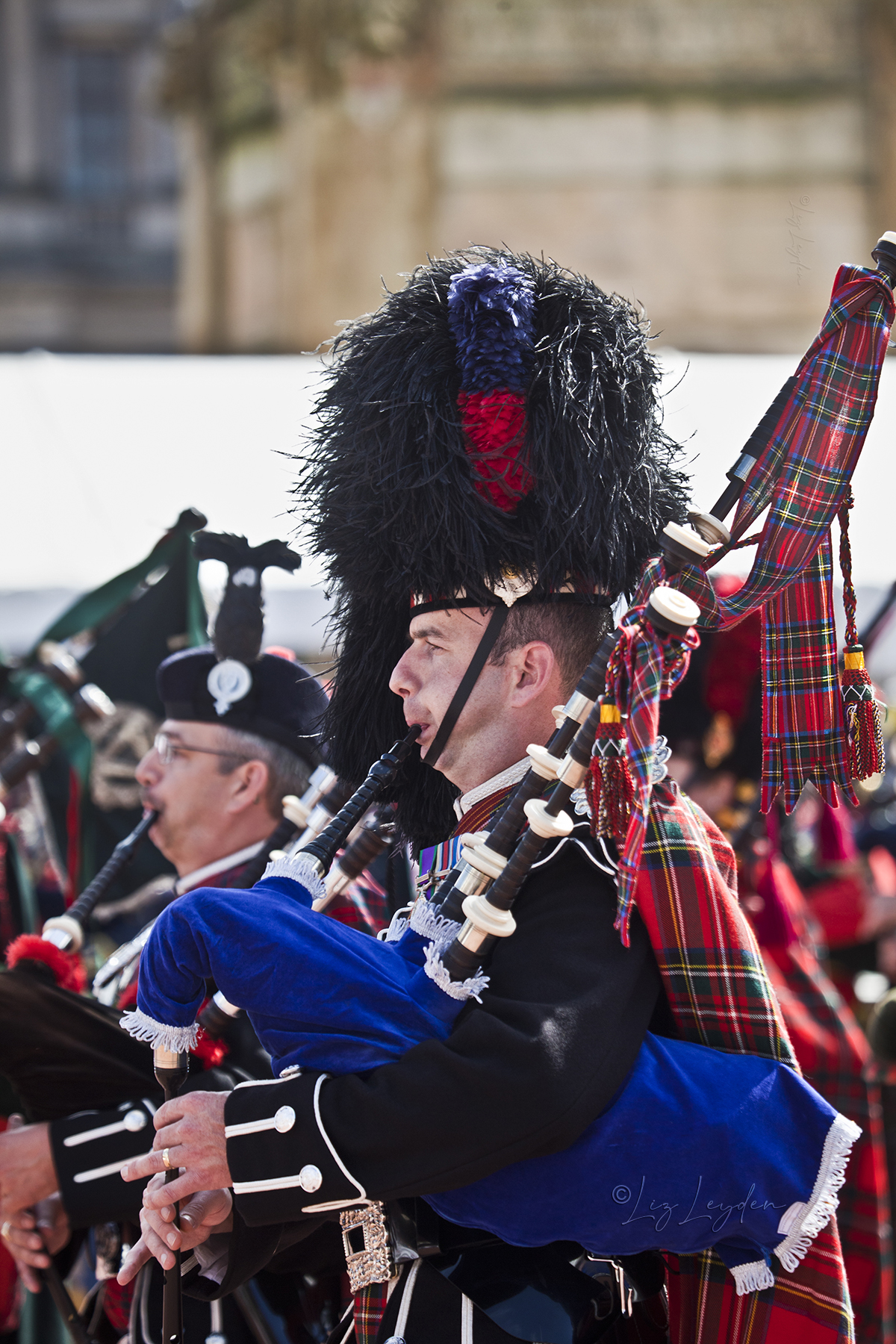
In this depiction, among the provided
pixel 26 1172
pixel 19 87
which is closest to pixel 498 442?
pixel 26 1172

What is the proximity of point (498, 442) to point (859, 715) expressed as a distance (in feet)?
2.16

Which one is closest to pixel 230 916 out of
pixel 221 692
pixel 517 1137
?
pixel 517 1137

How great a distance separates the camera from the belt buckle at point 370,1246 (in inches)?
79.1

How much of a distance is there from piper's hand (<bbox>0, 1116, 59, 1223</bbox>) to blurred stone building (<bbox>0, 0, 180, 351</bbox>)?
2128 cm

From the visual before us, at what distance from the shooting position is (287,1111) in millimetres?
1842

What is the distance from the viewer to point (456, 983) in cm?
188

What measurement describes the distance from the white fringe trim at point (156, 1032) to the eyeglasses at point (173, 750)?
1285 mm

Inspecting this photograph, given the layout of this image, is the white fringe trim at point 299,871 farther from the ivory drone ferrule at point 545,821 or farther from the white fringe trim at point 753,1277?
the white fringe trim at point 753,1277

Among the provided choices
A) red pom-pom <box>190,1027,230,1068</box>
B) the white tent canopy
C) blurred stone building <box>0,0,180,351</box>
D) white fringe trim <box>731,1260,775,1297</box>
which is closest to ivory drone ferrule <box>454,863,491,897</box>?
white fringe trim <box>731,1260,775,1297</box>

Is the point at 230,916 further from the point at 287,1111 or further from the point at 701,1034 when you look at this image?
the point at 701,1034

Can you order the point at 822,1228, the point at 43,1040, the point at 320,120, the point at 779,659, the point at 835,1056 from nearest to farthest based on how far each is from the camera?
1. the point at 822,1228
2. the point at 779,659
3. the point at 43,1040
4. the point at 835,1056
5. the point at 320,120

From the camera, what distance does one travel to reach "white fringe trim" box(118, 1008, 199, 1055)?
2033 millimetres

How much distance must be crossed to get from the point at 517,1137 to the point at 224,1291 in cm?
59

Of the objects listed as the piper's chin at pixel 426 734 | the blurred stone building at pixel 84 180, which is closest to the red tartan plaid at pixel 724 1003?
the piper's chin at pixel 426 734
